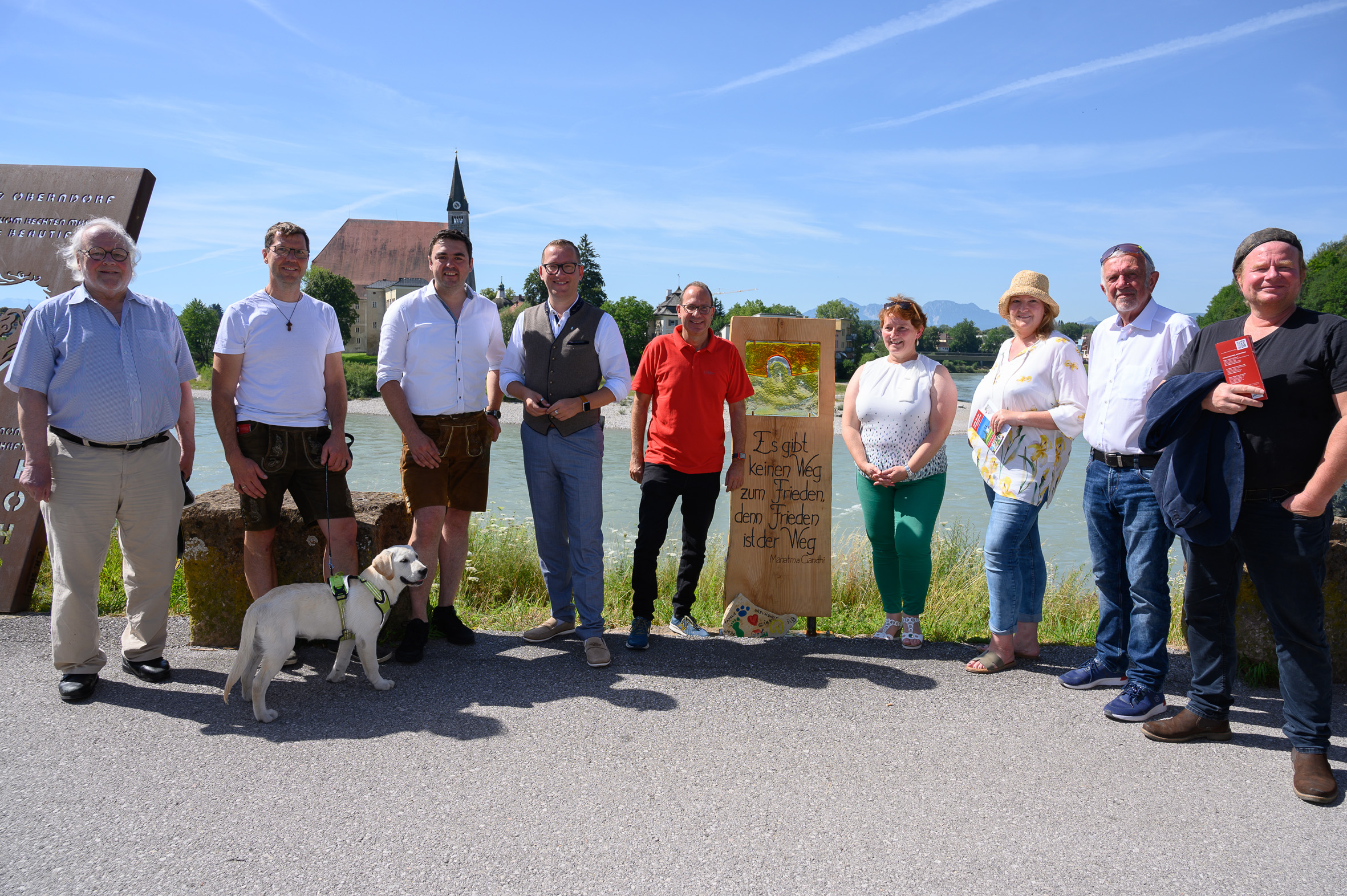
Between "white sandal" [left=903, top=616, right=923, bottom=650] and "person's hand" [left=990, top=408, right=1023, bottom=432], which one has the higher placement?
"person's hand" [left=990, top=408, right=1023, bottom=432]

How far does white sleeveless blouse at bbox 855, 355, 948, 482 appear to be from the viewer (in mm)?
4539

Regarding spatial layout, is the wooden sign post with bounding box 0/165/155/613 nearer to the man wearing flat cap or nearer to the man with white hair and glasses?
the man with white hair and glasses

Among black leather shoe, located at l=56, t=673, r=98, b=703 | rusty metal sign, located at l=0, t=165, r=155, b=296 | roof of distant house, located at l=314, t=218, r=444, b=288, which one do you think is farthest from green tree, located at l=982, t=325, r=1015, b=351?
black leather shoe, located at l=56, t=673, r=98, b=703

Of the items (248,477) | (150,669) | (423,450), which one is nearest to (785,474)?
(423,450)

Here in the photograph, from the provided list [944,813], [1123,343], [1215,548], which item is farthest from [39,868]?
[1123,343]

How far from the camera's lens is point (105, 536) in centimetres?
384

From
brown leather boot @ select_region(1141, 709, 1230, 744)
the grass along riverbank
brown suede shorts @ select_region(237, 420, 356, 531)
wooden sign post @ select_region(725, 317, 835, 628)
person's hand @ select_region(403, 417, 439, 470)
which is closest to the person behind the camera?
brown leather boot @ select_region(1141, 709, 1230, 744)

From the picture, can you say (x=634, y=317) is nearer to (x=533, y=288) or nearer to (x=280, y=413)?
(x=533, y=288)

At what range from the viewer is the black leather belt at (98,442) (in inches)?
147

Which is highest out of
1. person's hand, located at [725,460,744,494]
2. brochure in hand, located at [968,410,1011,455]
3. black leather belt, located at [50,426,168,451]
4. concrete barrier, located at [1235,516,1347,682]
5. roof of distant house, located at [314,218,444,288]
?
roof of distant house, located at [314,218,444,288]

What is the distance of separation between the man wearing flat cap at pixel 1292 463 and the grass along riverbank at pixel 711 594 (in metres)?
1.56

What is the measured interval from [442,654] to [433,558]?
0.54 meters

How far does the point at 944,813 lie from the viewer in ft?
9.18

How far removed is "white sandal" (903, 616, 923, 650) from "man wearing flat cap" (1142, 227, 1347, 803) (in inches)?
65.6
